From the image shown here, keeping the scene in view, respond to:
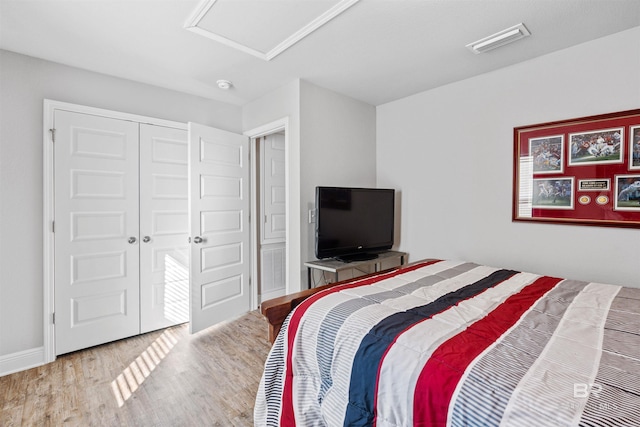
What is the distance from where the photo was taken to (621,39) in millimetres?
2016

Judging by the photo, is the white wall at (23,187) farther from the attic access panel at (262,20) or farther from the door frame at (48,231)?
the attic access panel at (262,20)

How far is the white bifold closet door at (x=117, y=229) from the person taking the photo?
2.49 meters

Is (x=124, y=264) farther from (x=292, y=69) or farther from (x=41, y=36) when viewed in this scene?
(x=292, y=69)

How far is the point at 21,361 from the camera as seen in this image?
7.55 feet

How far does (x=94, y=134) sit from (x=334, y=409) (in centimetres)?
288

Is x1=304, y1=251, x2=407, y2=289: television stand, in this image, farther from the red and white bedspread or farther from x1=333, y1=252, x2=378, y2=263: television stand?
the red and white bedspread

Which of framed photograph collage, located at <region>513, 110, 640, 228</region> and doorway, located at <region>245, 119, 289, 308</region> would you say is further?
doorway, located at <region>245, 119, 289, 308</region>

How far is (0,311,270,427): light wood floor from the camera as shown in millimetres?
1795

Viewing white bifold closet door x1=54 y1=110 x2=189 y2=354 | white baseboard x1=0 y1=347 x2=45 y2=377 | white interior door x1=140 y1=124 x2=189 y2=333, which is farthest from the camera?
white interior door x1=140 y1=124 x2=189 y2=333

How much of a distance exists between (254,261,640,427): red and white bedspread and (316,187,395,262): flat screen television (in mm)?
932

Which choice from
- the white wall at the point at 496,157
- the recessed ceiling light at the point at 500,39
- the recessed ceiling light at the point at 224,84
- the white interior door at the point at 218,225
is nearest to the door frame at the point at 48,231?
the white interior door at the point at 218,225

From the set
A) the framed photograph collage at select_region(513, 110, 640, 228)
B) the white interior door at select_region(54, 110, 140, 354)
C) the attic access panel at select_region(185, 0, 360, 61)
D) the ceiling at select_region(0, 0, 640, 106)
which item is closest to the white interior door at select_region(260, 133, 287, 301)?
the ceiling at select_region(0, 0, 640, 106)

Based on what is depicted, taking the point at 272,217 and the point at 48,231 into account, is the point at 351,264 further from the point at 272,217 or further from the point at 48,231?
the point at 48,231

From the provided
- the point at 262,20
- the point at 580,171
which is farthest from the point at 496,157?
the point at 262,20
